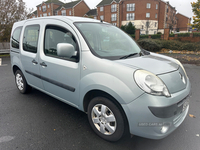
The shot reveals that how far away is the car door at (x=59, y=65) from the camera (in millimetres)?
2631

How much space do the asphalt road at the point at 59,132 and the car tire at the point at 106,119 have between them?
155mm

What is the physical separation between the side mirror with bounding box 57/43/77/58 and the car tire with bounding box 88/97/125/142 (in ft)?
2.71

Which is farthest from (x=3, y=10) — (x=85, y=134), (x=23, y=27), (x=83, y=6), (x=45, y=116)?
(x=83, y=6)

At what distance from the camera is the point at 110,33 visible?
3139 mm

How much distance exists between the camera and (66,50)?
2.50m

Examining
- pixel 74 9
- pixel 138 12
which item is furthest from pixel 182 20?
pixel 74 9

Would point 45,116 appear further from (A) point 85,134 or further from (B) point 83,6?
(B) point 83,6

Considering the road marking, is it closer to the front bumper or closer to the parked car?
the parked car

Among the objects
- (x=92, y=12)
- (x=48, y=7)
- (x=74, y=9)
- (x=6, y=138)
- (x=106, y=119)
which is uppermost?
(x=48, y=7)

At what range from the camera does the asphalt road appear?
7.73ft

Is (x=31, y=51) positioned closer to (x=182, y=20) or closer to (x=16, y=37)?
(x=16, y=37)

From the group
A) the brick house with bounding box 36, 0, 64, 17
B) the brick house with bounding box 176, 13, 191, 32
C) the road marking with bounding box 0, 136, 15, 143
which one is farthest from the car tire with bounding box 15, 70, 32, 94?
the brick house with bounding box 176, 13, 191, 32

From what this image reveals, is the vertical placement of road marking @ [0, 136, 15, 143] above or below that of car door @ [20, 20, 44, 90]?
below

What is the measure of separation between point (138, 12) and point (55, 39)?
48540 mm
